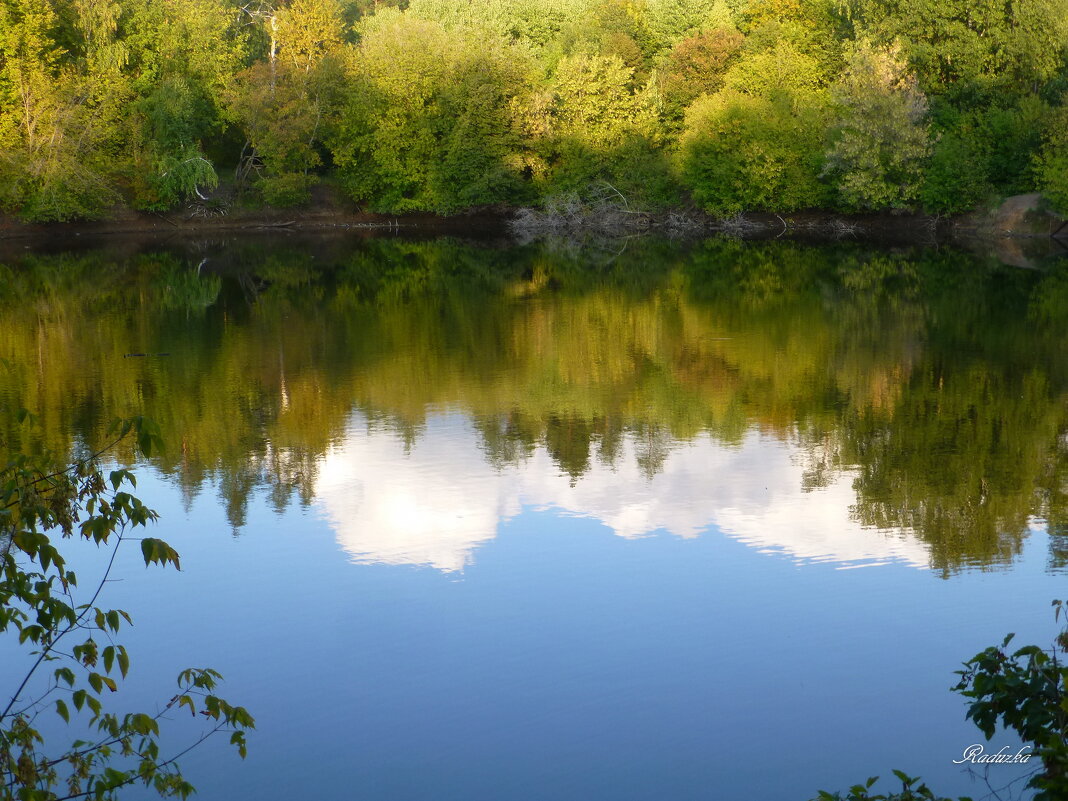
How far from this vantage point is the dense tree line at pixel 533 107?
40781 mm

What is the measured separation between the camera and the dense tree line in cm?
4078

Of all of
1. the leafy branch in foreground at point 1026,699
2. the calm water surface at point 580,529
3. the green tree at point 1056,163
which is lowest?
the calm water surface at point 580,529

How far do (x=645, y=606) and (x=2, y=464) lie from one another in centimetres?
782

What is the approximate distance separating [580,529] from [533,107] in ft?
125

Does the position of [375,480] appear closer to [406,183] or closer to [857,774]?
[857,774]

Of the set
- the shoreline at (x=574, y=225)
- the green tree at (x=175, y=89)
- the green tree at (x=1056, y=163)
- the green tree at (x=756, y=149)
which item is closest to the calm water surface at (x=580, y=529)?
the green tree at (x=1056, y=163)

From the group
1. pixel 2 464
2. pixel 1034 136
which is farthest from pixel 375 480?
pixel 1034 136

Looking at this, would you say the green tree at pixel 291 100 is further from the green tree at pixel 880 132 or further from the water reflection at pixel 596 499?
the water reflection at pixel 596 499

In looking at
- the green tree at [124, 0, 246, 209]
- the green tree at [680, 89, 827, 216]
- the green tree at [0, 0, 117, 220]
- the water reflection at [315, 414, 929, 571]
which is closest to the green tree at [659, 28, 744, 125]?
the green tree at [680, 89, 827, 216]

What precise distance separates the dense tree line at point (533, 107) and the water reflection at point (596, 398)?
42.9 feet

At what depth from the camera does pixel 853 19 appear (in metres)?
44.9

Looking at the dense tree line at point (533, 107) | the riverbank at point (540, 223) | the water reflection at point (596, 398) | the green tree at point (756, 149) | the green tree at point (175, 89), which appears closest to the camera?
the water reflection at point (596, 398)

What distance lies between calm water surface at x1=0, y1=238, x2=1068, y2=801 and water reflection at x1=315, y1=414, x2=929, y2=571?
5cm

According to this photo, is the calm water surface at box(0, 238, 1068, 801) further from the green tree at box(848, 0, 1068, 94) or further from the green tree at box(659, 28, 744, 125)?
the green tree at box(659, 28, 744, 125)
